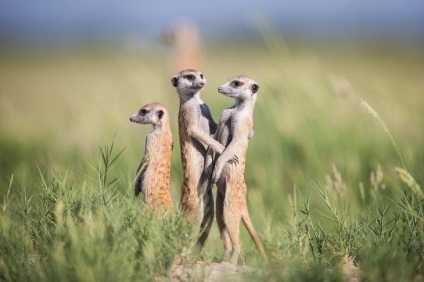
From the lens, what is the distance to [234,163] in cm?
329

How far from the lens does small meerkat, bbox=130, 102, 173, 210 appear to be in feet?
11.0

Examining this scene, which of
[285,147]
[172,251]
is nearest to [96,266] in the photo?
[172,251]

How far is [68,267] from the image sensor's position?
2.79 meters

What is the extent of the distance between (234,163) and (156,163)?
417 mm

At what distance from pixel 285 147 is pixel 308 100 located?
2.20ft

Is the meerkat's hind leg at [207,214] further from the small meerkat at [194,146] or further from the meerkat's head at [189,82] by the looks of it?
the meerkat's head at [189,82]

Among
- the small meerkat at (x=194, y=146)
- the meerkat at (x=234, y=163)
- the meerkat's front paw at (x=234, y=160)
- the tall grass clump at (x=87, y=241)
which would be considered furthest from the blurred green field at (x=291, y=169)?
the meerkat's front paw at (x=234, y=160)

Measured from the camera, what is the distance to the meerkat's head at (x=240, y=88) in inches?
132

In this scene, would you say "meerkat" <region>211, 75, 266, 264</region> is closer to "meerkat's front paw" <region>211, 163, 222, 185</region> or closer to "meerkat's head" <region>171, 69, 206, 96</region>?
"meerkat's front paw" <region>211, 163, 222, 185</region>

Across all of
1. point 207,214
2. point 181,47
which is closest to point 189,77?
point 207,214

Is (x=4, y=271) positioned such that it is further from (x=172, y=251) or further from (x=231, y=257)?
(x=231, y=257)

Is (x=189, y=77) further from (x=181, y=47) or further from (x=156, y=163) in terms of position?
(x=181, y=47)

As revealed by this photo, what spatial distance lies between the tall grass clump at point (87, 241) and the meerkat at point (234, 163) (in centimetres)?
30

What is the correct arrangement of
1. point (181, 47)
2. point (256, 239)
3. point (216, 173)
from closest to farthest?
point (216, 173) → point (256, 239) → point (181, 47)
